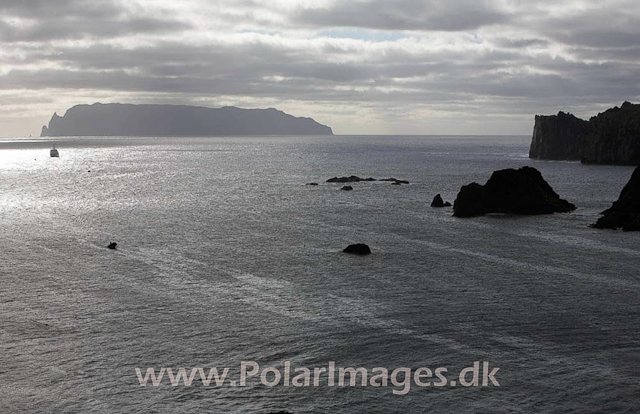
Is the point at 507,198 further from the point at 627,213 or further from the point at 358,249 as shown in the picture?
the point at 358,249

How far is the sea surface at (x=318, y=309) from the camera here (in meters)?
30.2

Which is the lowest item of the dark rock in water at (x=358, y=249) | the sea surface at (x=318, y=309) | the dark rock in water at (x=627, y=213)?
the sea surface at (x=318, y=309)

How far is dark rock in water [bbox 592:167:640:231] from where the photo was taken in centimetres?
7850

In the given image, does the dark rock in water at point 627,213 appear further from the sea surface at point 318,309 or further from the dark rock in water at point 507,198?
the dark rock in water at point 507,198

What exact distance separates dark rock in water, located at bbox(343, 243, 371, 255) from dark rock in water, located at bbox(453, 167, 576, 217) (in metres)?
29.5

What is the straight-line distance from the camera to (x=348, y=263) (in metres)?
59.2

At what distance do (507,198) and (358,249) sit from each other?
36786mm

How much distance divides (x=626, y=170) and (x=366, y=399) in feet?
577

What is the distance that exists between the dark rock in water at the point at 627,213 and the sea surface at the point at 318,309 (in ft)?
10.3

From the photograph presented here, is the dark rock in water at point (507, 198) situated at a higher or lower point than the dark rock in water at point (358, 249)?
higher

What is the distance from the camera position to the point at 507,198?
Answer: 93000 millimetres

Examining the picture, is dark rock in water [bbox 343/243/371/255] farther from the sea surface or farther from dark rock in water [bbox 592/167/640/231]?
dark rock in water [bbox 592/167/640/231]

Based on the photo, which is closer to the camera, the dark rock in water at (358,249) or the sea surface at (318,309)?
the sea surface at (318,309)

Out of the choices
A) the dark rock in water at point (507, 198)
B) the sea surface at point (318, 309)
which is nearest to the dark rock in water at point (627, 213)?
the sea surface at point (318, 309)
